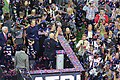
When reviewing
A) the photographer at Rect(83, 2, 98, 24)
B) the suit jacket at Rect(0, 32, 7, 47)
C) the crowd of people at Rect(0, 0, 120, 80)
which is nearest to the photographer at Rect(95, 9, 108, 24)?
the crowd of people at Rect(0, 0, 120, 80)

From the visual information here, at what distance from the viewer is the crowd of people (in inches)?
572

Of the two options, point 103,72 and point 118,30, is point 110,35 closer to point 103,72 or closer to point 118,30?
point 118,30

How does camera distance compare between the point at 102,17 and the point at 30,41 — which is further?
the point at 102,17

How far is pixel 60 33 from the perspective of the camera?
16.5 m

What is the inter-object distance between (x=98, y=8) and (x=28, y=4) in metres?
3.47

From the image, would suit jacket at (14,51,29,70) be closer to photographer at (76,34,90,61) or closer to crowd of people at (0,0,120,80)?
crowd of people at (0,0,120,80)

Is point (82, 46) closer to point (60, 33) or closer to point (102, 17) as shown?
point (60, 33)

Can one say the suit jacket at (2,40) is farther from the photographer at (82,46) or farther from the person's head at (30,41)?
the photographer at (82,46)

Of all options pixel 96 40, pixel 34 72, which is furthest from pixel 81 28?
pixel 34 72

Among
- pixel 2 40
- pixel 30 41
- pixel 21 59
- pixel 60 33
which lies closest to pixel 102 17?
pixel 60 33

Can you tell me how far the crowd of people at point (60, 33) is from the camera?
1454 cm

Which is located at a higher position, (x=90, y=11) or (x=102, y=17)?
(x=90, y=11)

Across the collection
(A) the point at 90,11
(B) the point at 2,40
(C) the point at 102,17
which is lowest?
(C) the point at 102,17

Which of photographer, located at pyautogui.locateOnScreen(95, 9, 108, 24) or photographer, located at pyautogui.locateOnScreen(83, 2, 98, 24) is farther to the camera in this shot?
photographer, located at pyautogui.locateOnScreen(83, 2, 98, 24)
